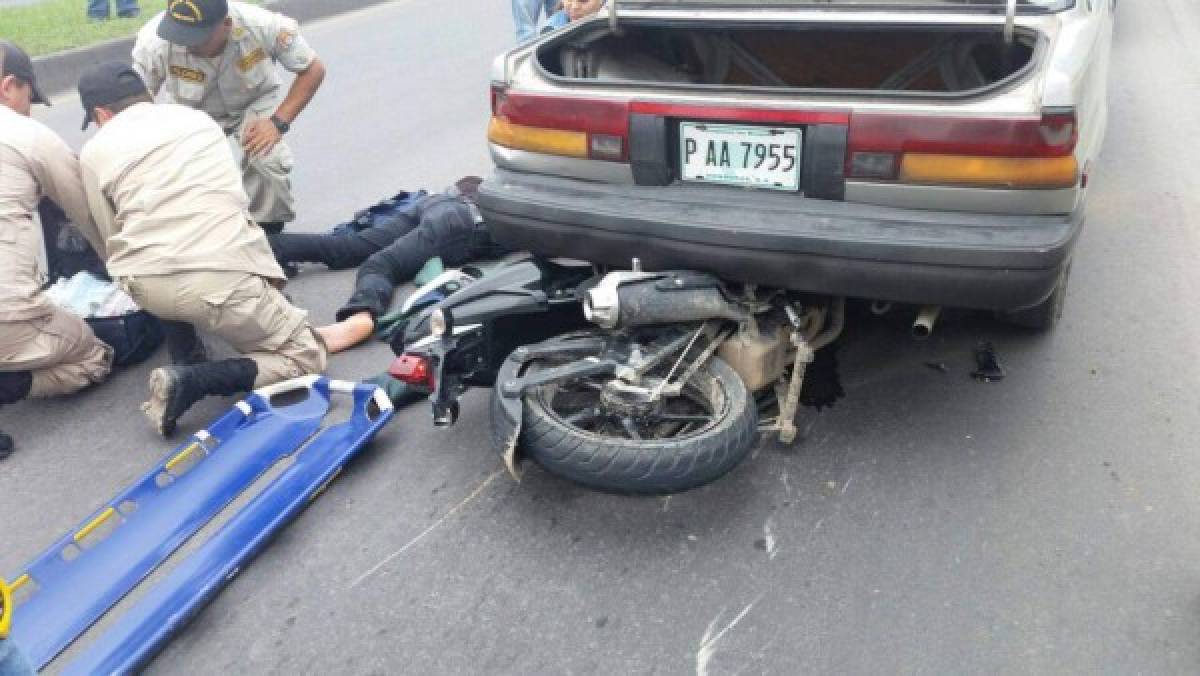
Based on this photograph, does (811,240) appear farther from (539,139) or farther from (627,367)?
(539,139)

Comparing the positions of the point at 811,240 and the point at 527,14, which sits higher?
the point at 811,240

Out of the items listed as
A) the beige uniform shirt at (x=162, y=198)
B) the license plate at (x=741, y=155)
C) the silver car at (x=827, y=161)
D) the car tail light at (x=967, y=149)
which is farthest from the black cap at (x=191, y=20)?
the car tail light at (x=967, y=149)

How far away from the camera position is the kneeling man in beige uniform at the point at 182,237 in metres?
3.19

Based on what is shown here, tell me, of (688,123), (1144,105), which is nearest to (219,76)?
(688,123)

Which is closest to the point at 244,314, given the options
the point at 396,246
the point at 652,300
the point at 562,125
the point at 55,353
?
the point at 55,353

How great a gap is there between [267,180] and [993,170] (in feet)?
11.1

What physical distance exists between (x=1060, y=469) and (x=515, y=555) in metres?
1.59

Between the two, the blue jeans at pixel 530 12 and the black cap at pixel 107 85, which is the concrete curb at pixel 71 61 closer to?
the blue jeans at pixel 530 12

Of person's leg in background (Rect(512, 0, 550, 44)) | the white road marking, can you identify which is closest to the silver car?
the white road marking

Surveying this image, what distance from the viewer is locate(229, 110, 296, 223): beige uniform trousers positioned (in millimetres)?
4457

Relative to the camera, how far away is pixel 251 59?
172 inches

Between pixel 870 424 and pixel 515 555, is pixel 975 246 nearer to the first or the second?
pixel 870 424

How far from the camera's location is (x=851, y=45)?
143 inches

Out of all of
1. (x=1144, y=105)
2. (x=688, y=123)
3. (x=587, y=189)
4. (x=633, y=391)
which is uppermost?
(x=688, y=123)
